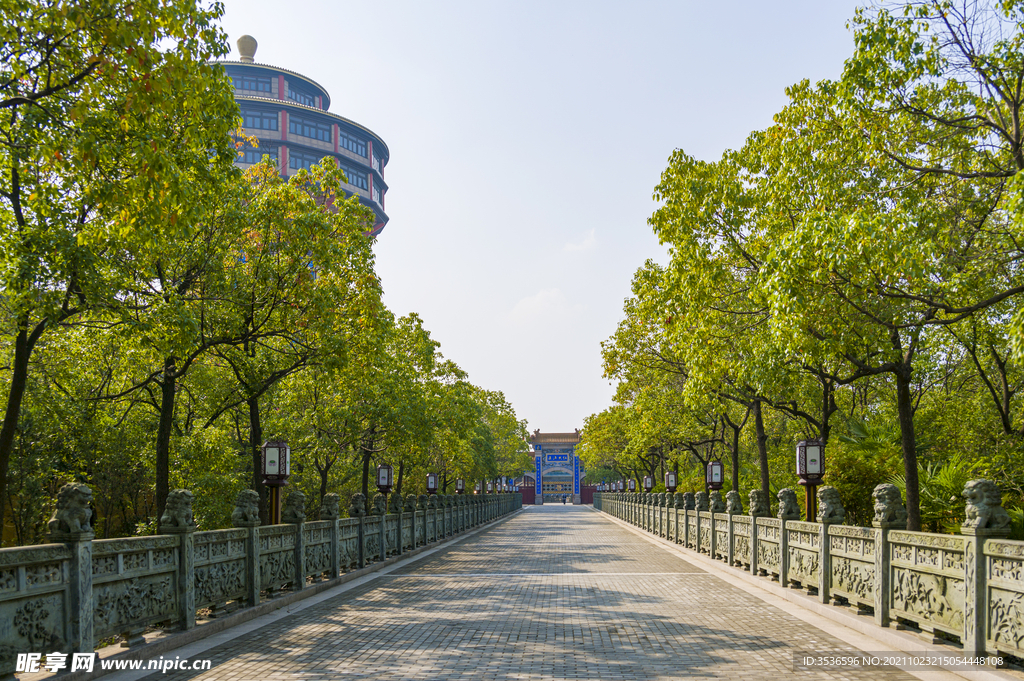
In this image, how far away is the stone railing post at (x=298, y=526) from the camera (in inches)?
522

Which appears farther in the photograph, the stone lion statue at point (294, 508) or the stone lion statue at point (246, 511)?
the stone lion statue at point (294, 508)

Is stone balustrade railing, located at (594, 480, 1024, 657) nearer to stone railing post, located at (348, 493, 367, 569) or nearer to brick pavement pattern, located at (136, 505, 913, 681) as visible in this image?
brick pavement pattern, located at (136, 505, 913, 681)

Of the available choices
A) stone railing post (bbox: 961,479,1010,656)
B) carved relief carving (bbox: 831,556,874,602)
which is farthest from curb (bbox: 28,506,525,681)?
carved relief carving (bbox: 831,556,874,602)

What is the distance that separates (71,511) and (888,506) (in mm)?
9049

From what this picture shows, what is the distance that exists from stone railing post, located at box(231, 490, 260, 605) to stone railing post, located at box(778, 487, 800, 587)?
345 inches

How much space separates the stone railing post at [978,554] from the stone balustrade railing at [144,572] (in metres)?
8.25

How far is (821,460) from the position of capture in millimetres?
14820

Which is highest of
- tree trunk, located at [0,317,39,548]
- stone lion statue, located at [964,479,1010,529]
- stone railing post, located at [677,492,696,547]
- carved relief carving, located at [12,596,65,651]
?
tree trunk, located at [0,317,39,548]

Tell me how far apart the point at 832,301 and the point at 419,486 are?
116 ft

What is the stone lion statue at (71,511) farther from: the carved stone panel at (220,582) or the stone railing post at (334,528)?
the stone railing post at (334,528)

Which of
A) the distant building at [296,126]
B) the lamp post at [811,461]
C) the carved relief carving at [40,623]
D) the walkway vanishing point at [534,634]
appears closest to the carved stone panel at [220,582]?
the walkway vanishing point at [534,634]

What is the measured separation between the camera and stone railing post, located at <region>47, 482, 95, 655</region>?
277 inches

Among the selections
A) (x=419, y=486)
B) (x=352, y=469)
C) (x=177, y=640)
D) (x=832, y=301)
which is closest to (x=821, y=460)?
(x=832, y=301)

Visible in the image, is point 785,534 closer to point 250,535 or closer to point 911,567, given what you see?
point 911,567
